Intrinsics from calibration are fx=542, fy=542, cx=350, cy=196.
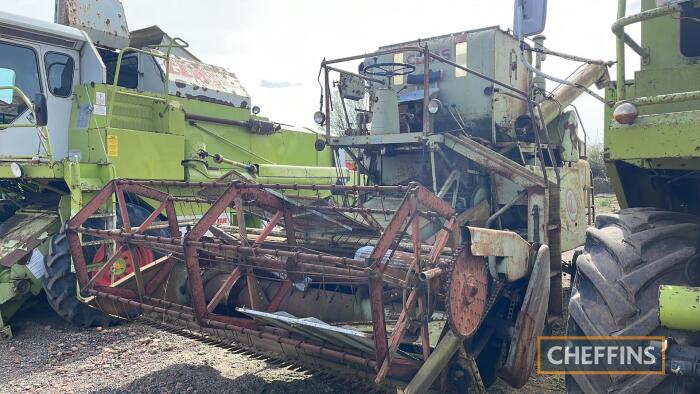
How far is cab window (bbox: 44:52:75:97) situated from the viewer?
228 inches

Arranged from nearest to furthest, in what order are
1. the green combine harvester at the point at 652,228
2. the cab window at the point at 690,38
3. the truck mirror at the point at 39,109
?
the green combine harvester at the point at 652,228
the cab window at the point at 690,38
the truck mirror at the point at 39,109

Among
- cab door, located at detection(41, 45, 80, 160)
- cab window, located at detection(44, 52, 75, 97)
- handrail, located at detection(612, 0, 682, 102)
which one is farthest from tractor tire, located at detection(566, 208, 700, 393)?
cab window, located at detection(44, 52, 75, 97)

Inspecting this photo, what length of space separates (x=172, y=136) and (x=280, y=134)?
6.84 ft

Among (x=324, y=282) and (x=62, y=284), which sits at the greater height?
(x=324, y=282)

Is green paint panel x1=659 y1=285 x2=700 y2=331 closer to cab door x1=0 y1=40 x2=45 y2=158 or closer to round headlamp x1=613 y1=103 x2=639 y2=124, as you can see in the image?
round headlamp x1=613 y1=103 x2=639 y2=124

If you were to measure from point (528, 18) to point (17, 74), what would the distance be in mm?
5166

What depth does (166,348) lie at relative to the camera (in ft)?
14.9

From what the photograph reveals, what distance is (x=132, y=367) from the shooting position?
414cm

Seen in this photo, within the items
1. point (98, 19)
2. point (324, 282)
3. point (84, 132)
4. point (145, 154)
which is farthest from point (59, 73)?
point (324, 282)

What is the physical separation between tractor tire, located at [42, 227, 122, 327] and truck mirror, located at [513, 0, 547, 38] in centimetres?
411

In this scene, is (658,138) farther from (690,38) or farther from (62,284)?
(62,284)

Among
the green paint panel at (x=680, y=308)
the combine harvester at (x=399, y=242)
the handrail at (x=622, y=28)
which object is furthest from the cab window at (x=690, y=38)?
the green paint panel at (x=680, y=308)

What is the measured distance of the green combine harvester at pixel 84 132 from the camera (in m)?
5.02

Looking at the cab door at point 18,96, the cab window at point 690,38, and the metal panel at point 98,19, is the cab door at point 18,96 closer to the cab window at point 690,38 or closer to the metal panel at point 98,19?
the metal panel at point 98,19
